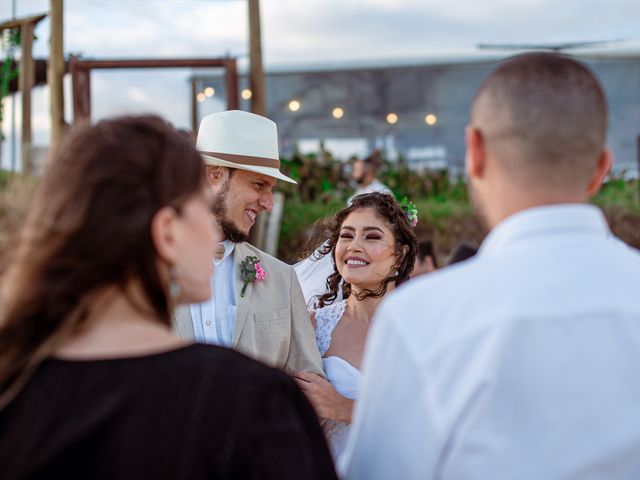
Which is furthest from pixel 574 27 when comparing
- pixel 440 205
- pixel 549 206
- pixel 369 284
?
pixel 549 206

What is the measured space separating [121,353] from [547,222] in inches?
35.6

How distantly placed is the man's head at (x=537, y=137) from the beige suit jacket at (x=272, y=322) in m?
1.76

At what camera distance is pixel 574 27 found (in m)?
15.8

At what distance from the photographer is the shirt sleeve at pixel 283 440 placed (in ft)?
4.99

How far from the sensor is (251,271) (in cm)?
351

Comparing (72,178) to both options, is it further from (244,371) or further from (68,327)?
(244,371)

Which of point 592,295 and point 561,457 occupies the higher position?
point 592,295

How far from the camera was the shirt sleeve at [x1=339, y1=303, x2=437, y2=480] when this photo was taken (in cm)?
161

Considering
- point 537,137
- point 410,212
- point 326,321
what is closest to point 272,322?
point 326,321

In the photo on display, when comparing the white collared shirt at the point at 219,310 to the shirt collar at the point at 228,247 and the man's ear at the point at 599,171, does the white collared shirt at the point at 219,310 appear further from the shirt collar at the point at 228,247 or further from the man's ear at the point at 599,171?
the man's ear at the point at 599,171

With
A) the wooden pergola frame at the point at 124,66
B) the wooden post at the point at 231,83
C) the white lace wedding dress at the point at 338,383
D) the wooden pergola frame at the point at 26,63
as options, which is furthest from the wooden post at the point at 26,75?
the white lace wedding dress at the point at 338,383

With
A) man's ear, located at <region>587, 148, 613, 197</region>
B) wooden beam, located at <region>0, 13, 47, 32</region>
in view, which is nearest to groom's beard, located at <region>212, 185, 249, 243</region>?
man's ear, located at <region>587, 148, 613, 197</region>

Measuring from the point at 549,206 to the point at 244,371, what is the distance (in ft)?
2.39

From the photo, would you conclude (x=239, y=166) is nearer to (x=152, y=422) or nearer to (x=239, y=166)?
(x=239, y=166)
